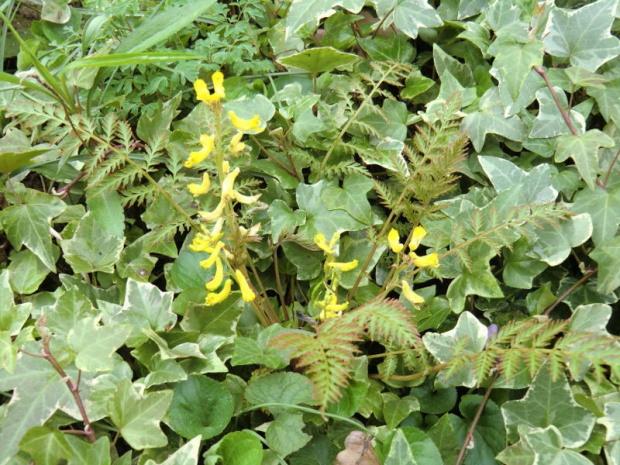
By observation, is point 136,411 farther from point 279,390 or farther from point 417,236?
point 417,236

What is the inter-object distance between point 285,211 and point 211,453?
1.63ft

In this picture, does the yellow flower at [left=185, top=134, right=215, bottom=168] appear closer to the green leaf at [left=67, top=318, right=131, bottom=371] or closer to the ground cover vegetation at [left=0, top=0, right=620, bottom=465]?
the ground cover vegetation at [left=0, top=0, right=620, bottom=465]

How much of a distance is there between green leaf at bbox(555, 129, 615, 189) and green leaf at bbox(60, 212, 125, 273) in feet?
3.08

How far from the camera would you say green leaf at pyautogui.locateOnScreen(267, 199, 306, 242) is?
1201 millimetres

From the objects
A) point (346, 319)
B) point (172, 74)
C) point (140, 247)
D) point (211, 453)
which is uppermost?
point (172, 74)

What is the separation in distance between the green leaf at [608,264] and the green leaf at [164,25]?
92 cm

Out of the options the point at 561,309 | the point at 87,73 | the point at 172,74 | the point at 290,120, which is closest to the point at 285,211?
the point at 290,120

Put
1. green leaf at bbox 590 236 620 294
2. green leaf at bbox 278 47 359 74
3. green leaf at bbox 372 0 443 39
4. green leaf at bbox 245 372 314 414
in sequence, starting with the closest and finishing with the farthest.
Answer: green leaf at bbox 245 372 314 414
green leaf at bbox 590 236 620 294
green leaf at bbox 278 47 359 74
green leaf at bbox 372 0 443 39

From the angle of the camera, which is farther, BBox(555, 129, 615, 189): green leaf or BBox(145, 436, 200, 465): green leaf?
BBox(555, 129, 615, 189): green leaf

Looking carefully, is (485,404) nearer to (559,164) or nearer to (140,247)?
(559,164)

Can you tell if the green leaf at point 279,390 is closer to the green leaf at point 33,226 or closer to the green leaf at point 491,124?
the green leaf at point 33,226

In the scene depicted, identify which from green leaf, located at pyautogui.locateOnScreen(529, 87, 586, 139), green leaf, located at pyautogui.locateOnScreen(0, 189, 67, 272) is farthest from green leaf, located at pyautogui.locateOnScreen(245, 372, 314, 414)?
green leaf, located at pyautogui.locateOnScreen(529, 87, 586, 139)

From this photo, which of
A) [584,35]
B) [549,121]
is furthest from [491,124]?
[584,35]

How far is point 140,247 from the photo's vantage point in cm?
126
